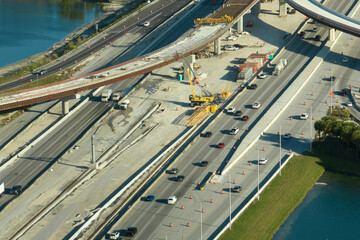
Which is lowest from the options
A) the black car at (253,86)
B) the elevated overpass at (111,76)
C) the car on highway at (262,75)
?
the black car at (253,86)

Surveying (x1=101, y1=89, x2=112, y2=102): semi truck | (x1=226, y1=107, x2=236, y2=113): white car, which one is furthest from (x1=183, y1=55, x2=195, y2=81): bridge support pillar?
(x1=226, y1=107, x2=236, y2=113): white car

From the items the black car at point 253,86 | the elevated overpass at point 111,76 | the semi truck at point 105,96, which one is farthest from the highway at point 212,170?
the semi truck at point 105,96

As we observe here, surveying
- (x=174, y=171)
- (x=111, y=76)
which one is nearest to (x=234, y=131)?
(x=174, y=171)

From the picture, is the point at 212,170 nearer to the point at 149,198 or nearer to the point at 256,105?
the point at 149,198

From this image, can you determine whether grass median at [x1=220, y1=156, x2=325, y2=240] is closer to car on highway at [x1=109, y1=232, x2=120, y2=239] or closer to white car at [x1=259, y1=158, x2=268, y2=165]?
white car at [x1=259, y1=158, x2=268, y2=165]

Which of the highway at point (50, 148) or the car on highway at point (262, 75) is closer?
the highway at point (50, 148)

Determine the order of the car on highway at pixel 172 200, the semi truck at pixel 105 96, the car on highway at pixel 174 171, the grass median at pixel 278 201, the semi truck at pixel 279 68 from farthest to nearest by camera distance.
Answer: the semi truck at pixel 279 68 → the semi truck at pixel 105 96 → the car on highway at pixel 174 171 → the car on highway at pixel 172 200 → the grass median at pixel 278 201

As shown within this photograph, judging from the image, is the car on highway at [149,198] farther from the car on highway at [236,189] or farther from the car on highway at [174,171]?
the car on highway at [236,189]

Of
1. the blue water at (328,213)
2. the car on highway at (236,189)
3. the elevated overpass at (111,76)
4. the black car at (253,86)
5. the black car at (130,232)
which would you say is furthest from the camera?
the black car at (253,86)
